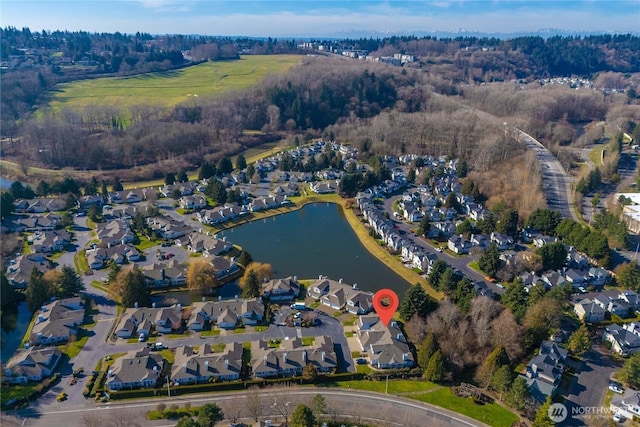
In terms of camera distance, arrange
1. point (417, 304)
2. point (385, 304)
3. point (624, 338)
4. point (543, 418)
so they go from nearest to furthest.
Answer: point (543, 418) → point (624, 338) → point (417, 304) → point (385, 304)

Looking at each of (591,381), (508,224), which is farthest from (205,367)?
(508,224)

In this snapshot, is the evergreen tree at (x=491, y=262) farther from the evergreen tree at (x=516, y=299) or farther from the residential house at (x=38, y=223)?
the residential house at (x=38, y=223)

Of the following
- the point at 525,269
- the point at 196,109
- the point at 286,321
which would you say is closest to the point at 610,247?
the point at 525,269

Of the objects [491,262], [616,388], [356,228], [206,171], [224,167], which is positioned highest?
[206,171]

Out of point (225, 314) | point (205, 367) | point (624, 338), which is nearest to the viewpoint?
point (205, 367)

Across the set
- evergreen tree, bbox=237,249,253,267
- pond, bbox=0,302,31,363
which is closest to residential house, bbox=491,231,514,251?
evergreen tree, bbox=237,249,253,267

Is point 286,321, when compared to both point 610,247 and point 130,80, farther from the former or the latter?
point 130,80

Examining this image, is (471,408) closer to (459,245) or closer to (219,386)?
(219,386)

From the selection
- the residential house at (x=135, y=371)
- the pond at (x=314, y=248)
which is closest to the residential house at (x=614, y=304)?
the pond at (x=314, y=248)
